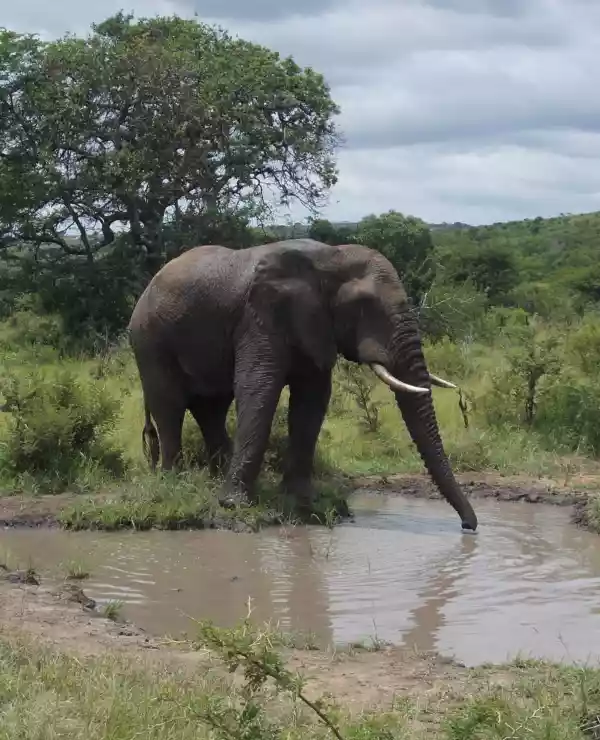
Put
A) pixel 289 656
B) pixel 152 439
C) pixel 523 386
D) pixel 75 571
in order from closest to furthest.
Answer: pixel 289 656
pixel 75 571
pixel 152 439
pixel 523 386

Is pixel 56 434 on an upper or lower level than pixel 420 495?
upper

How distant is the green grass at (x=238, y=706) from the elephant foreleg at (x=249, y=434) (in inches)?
164

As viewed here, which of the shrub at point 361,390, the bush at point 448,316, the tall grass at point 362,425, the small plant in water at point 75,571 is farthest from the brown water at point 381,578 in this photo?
the bush at point 448,316

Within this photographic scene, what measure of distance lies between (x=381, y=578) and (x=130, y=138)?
17174 mm

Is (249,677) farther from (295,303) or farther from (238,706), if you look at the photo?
(295,303)

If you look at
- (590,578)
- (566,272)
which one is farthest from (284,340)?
(566,272)

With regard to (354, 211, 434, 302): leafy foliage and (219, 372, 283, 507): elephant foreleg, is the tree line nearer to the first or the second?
(354, 211, 434, 302): leafy foliage

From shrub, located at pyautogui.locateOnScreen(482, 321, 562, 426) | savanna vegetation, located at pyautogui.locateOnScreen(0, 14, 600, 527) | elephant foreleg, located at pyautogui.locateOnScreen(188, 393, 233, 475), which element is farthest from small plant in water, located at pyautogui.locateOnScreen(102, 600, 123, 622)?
savanna vegetation, located at pyautogui.locateOnScreen(0, 14, 600, 527)

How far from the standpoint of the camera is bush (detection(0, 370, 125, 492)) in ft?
33.3

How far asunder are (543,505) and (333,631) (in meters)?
4.38

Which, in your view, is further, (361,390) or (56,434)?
(361,390)

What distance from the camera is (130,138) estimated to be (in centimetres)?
2323

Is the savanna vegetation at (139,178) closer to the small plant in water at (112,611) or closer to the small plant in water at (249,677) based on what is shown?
the small plant in water at (112,611)

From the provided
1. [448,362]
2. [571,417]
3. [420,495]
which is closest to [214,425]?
[420,495]
